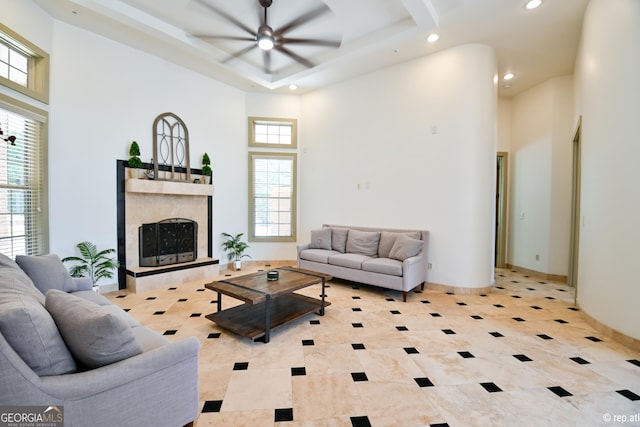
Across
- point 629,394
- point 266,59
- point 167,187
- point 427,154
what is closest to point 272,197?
point 167,187

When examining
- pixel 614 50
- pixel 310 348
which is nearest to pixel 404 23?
pixel 614 50

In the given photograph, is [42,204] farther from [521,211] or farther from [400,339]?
[521,211]

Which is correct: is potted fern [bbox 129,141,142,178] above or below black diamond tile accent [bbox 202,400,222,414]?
above

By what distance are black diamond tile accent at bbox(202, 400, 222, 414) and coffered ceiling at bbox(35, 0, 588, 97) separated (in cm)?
375

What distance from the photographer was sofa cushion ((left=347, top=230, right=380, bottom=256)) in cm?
504

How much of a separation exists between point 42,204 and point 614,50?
6.92 m

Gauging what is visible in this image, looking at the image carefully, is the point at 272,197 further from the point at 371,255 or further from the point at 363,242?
the point at 371,255

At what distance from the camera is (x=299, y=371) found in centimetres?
240

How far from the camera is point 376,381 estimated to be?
2266 mm

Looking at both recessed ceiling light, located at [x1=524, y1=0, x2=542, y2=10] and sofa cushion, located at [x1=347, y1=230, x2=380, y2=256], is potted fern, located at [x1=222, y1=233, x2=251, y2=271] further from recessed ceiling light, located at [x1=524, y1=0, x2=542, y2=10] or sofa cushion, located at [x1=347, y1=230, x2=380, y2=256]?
recessed ceiling light, located at [x1=524, y1=0, x2=542, y2=10]

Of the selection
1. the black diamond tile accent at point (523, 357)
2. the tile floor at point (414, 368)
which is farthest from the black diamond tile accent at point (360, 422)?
the black diamond tile accent at point (523, 357)

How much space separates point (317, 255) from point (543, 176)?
4588 mm

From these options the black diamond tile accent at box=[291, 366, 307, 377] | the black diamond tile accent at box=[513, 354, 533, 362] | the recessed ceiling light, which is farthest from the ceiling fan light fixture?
the black diamond tile accent at box=[513, 354, 533, 362]

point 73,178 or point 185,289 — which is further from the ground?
point 73,178
